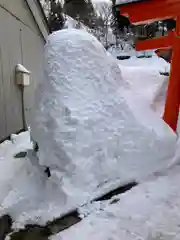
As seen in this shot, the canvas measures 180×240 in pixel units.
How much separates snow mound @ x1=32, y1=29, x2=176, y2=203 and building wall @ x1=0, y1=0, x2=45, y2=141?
254 cm

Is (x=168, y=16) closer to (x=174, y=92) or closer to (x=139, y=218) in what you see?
(x=174, y=92)

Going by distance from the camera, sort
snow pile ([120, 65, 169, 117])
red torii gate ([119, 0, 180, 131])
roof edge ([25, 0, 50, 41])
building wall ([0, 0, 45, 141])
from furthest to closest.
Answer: roof edge ([25, 0, 50, 41]) → building wall ([0, 0, 45, 141]) → snow pile ([120, 65, 169, 117]) → red torii gate ([119, 0, 180, 131])

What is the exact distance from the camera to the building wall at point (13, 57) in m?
6.98

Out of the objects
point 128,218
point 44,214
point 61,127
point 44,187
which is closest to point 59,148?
point 61,127

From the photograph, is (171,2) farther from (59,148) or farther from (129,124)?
(59,148)

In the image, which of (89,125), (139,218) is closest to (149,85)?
(89,125)

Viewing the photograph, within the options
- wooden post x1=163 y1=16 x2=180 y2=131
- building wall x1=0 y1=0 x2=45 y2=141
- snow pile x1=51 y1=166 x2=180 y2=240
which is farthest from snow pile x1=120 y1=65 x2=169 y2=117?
building wall x1=0 y1=0 x2=45 y2=141

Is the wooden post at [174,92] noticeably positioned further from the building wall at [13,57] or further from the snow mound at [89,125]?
the building wall at [13,57]

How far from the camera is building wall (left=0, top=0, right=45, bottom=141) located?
6.98m

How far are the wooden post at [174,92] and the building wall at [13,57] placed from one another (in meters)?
3.21

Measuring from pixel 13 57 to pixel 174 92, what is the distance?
4.47 metres

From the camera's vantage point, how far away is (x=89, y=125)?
4078mm

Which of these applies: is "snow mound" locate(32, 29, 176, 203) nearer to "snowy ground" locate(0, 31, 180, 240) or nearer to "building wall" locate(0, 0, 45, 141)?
"snowy ground" locate(0, 31, 180, 240)

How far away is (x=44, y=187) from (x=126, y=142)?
125 centimetres
